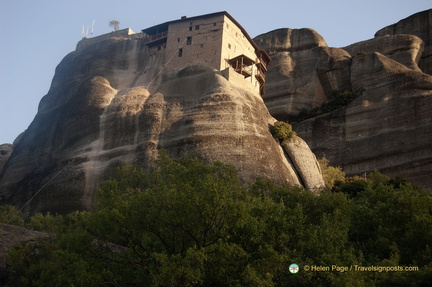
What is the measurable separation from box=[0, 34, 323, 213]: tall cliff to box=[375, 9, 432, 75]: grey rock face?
1115 inches

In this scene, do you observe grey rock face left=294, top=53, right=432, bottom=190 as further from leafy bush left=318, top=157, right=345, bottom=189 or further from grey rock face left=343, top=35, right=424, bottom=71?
leafy bush left=318, top=157, right=345, bottom=189

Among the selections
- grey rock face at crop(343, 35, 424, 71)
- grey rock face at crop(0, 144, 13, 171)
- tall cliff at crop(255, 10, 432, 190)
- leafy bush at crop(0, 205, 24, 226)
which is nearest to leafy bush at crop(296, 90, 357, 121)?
tall cliff at crop(255, 10, 432, 190)

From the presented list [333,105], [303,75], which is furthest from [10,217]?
[303,75]

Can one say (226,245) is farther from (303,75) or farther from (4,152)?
(4,152)

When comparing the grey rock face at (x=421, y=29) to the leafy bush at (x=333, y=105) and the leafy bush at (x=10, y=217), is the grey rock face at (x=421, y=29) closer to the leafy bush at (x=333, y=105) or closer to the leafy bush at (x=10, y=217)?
the leafy bush at (x=333, y=105)

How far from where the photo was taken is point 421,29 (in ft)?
224

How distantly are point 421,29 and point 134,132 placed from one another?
41.2 metres

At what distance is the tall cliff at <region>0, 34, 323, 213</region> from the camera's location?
40625mm

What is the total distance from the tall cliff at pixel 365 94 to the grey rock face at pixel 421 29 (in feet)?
0.37

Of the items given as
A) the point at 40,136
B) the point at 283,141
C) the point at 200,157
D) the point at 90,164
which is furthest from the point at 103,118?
the point at 283,141

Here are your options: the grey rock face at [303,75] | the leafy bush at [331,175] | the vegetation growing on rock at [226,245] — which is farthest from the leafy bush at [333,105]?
the vegetation growing on rock at [226,245]

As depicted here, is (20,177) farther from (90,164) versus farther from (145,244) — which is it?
(145,244)

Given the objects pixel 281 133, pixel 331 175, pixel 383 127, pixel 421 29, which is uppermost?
pixel 421 29

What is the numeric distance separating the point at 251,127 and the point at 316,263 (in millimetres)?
21694
